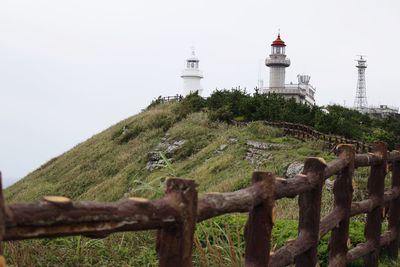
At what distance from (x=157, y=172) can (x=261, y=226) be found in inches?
688

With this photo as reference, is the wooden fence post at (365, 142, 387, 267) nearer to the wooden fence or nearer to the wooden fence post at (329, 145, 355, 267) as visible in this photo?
the wooden fence post at (329, 145, 355, 267)

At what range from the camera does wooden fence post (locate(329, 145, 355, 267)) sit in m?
5.58

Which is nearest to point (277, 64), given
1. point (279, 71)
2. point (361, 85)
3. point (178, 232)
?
point (279, 71)

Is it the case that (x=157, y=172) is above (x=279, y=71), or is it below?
below

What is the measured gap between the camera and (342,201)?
5.58 metres

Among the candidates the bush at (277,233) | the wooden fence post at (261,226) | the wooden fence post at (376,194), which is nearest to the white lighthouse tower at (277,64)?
the bush at (277,233)

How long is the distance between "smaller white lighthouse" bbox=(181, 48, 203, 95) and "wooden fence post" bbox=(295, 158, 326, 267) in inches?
2317

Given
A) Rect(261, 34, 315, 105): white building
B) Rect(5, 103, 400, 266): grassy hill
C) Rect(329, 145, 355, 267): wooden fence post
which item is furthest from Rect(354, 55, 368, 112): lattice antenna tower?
Rect(329, 145, 355, 267): wooden fence post

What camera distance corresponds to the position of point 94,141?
38.6 metres

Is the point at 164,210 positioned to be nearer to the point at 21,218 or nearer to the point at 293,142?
the point at 21,218

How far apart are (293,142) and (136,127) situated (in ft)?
46.6

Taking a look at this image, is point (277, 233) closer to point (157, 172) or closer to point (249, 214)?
point (249, 214)

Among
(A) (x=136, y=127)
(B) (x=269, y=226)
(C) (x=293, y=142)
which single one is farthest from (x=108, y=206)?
(A) (x=136, y=127)

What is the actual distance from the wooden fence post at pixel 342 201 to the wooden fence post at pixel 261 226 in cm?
189
